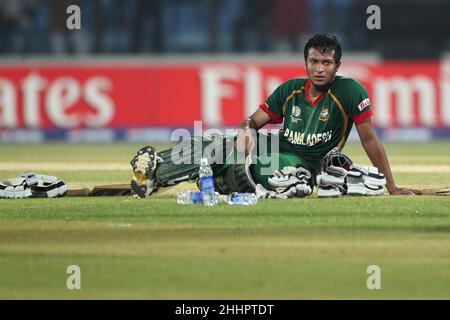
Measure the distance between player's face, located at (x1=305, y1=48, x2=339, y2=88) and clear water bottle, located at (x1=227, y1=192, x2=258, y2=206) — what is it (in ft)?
3.75

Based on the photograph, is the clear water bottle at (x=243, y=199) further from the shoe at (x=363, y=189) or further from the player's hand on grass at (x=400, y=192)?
the player's hand on grass at (x=400, y=192)

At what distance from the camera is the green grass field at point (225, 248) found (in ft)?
21.5

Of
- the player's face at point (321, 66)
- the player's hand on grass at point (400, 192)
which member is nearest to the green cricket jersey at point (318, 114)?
the player's face at point (321, 66)

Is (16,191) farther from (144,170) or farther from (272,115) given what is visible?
(272,115)

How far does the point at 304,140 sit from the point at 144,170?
1416 millimetres

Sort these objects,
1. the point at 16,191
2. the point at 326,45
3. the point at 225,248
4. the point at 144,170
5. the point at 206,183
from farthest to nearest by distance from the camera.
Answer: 1. the point at 16,191
2. the point at 144,170
3. the point at 326,45
4. the point at 206,183
5. the point at 225,248

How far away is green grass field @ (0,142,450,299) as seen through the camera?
6555mm

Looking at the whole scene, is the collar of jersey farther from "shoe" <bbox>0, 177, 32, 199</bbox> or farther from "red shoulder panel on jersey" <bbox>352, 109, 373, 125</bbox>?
"shoe" <bbox>0, 177, 32, 199</bbox>

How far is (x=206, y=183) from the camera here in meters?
9.66

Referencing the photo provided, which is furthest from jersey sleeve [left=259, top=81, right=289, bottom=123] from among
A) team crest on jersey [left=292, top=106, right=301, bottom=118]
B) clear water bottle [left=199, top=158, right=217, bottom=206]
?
clear water bottle [left=199, top=158, right=217, bottom=206]

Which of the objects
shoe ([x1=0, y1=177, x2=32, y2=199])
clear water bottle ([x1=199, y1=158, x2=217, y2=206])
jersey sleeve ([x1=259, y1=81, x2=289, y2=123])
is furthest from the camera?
shoe ([x1=0, y1=177, x2=32, y2=199])

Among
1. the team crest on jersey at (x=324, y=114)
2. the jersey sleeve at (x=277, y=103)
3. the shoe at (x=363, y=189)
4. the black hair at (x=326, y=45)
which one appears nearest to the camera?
the black hair at (x=326, y=45)

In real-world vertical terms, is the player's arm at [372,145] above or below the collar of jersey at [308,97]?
below

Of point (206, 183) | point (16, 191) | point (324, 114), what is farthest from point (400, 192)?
point (16, 191)
